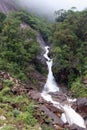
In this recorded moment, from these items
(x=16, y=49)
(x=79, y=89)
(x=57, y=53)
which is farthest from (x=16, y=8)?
(x=79, y=89)

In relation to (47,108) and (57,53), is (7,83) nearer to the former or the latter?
(47,108)

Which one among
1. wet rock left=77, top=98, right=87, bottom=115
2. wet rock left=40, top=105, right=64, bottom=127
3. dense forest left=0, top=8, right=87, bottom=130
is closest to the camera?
wet rock left=40, top=105, right=64, bottom=127

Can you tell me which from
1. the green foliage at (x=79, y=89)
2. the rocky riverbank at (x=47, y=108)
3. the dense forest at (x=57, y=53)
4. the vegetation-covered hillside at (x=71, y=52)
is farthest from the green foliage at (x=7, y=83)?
the vegetation-covered hillside at (x=71, y=52)

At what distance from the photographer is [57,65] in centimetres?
3872

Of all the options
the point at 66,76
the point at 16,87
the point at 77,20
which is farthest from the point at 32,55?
the point at 16,87

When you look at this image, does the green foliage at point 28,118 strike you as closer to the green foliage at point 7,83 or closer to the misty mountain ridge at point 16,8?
the green foliage at point 7,83

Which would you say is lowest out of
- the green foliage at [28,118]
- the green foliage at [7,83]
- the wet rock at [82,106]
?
the wet rock at [82,106]

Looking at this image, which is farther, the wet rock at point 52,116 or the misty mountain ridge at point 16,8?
the misty mountain ridge at point 16,8

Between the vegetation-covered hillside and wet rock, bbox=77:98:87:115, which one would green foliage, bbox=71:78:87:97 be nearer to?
the vegetation-covered hillside

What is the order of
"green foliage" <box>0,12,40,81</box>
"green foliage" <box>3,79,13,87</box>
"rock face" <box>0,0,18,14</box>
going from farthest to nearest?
"rock face" <box>0,0,18,14</box> < "green foliage" <box>0,12,40,81</box> < "green foliage" <box>3,79,13,87</box>

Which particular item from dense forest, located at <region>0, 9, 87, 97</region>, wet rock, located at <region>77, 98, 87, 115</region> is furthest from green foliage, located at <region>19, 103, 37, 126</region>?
dense forest, located at <region>0, 9, 87, 97</region>

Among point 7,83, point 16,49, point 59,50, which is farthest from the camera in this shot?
point 59,50

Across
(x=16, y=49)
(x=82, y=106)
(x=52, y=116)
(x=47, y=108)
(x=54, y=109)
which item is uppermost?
(x=16, y=49)

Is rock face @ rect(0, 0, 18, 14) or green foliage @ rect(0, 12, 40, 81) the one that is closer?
green foliage @ rect(0, 12, 40, 81)
